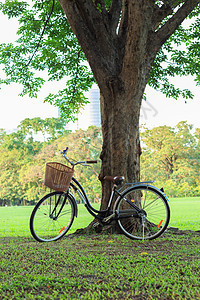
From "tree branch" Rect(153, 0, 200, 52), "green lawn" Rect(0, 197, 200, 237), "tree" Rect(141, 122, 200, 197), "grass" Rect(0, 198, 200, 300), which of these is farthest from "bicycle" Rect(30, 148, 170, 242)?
"tree" Rect(141, 122, 200, 197)

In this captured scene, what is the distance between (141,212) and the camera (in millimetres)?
4332

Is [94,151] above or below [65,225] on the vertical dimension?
above

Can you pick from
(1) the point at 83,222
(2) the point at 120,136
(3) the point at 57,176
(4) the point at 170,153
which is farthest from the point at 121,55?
(4) the point at 170,153

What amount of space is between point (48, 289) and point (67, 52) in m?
7.78

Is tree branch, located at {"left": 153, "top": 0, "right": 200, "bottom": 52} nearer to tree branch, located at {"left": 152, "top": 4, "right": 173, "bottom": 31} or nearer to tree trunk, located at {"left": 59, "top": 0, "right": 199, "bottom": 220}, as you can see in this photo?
tree trunk, located at {"left": 59, "top": 0, "right": 199, "bottom": 220}

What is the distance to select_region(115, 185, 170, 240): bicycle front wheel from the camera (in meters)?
4.29

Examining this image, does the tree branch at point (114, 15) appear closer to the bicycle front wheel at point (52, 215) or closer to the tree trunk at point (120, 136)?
the tree trunk at point (120, 136)

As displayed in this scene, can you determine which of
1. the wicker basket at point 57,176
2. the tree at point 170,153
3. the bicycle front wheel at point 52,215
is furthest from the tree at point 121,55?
the tree at point 170,153

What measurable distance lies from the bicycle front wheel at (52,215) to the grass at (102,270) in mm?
240

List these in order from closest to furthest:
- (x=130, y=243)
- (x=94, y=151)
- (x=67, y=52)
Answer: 1. (x=130, y=243)
2. (x=67, y=52)
3. (x=94, y=151)

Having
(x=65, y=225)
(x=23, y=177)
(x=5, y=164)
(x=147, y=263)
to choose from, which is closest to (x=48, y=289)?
(x=147, y=263)

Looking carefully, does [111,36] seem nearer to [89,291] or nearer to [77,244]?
[77,244]

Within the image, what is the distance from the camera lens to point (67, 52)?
9227 millimetres

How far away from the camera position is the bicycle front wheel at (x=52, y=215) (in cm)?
426
